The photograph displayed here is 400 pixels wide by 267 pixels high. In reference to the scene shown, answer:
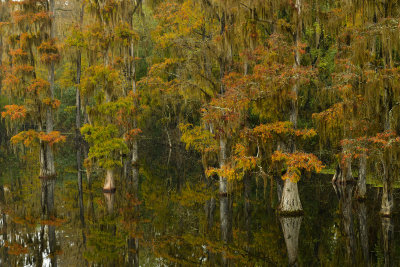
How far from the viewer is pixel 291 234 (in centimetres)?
1097

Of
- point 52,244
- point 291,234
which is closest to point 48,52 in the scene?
point 52,244

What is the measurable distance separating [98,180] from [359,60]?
1419 centimetres

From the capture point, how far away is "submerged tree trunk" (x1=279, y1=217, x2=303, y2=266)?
9.36 m

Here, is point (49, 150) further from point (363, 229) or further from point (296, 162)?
point (363, 229)

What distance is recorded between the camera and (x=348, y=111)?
12.5m

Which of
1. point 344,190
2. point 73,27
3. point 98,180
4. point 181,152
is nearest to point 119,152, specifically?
point 98,180

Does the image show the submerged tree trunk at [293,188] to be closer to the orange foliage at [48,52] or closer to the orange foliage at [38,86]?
the orange foliage at [48,52]

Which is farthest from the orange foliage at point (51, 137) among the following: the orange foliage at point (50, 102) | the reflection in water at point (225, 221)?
the reflection in water at point (225, 221)

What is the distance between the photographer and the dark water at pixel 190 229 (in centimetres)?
925

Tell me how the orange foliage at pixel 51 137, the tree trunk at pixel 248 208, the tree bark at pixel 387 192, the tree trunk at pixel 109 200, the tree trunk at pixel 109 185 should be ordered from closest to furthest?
the tree trunk at pixel 248 208 → the tree bark at pixel 387 192 → the tree trunk at pixel 109 200 → the tree trunk at pixel 109 185 → the orange foliage at pixel 51 137

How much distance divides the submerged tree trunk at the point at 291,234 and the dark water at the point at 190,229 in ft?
0.08

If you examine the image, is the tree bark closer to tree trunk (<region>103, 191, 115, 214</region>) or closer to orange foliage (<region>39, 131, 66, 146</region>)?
tree trunk (<region>103, 191, 115, 214</region>)

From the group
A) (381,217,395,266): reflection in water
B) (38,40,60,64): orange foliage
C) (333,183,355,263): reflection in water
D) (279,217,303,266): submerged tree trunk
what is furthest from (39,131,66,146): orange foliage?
(381,217,395,266): reflection in water

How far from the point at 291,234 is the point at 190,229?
295 cm
